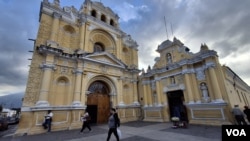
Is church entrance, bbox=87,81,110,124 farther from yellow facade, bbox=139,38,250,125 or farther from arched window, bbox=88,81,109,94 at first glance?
yellow facade, bbox=139,38,250,125

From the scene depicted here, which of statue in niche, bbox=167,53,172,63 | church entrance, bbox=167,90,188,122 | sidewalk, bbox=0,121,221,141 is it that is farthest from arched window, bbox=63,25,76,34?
church entrance, bbox=167,90,188,122

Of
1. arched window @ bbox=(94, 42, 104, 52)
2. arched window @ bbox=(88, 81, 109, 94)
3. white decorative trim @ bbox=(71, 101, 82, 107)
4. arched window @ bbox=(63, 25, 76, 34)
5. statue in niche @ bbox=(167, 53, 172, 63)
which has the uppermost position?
arched window @ bbox=(63, 25, 76, 34)

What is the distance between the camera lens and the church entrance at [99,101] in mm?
13594

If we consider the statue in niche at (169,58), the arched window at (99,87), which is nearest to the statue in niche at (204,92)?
the statue in niche at (169,58)

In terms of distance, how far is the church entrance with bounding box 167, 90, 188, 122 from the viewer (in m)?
13.3

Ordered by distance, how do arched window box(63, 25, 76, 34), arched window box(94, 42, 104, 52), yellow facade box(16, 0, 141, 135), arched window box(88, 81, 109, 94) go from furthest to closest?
arched window box(94, 42, 104, 52)
arched window box(88, 81, 109, 94)
arched window box(63, 25, 76, 34)
yellow facade box(16, 0, 141, 135)

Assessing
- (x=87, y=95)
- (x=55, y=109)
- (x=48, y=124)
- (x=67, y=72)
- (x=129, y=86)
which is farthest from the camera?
(x=129, y=86)

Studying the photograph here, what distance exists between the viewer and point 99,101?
46.3 ft

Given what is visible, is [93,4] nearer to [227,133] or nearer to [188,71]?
[188,71]

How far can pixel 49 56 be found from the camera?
37.1 ft

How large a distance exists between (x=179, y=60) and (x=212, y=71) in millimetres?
3414

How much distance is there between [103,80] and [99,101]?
2454 mm

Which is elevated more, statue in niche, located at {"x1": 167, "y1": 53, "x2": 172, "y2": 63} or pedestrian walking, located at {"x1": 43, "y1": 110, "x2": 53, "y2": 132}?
statue in niche, located at {"x1": 167, "y1": 53, "x2": 172, "y2": 63}

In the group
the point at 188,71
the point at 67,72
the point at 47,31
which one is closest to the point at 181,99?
the point at 188,71
